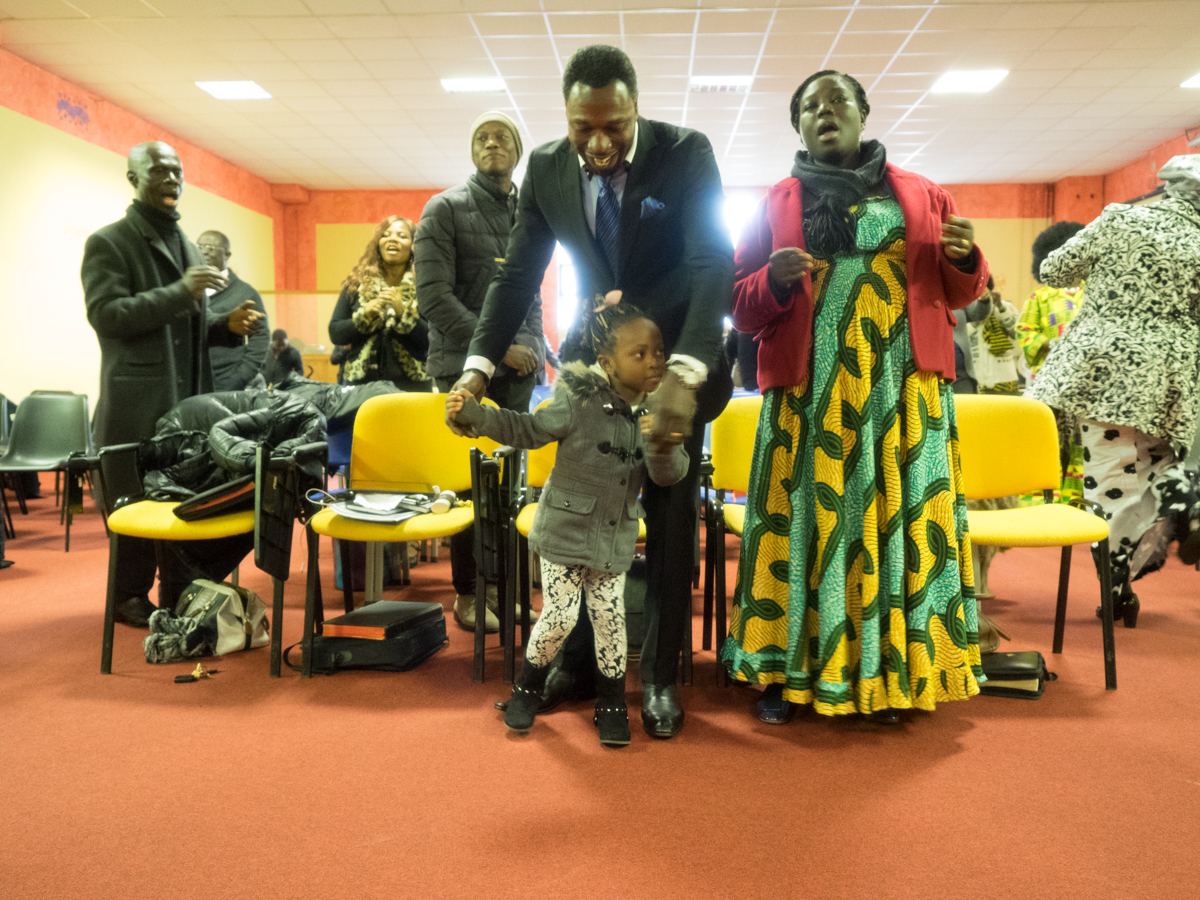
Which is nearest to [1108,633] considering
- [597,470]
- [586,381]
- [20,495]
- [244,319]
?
[597,470]

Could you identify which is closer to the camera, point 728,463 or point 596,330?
point 596,330

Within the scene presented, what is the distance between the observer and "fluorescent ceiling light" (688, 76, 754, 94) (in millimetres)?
7504

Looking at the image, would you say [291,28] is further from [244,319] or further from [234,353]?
[244,319]

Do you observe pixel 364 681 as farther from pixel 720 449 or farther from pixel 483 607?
pixel 720 449

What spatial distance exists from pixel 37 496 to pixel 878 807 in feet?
24.0

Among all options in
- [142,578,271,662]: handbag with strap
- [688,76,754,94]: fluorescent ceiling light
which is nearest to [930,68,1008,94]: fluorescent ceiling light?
[688,76,754,94]: fluorescent ceiling light

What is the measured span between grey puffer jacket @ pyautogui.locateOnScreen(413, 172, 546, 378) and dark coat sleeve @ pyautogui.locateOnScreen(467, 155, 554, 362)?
0.81m

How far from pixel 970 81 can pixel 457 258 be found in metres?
6.80

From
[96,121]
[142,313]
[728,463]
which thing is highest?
[96,121]

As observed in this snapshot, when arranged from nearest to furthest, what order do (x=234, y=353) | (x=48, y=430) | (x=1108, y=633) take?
1. (x=1108, y=633)
2. (x=234, y=353)
3. (x=48, y=430)

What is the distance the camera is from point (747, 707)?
226cm

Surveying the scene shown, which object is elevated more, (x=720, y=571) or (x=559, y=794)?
(x=720, y=571)

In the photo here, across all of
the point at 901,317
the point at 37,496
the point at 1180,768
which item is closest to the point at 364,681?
the point at 901,317

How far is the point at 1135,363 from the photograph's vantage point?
292 centimetres
